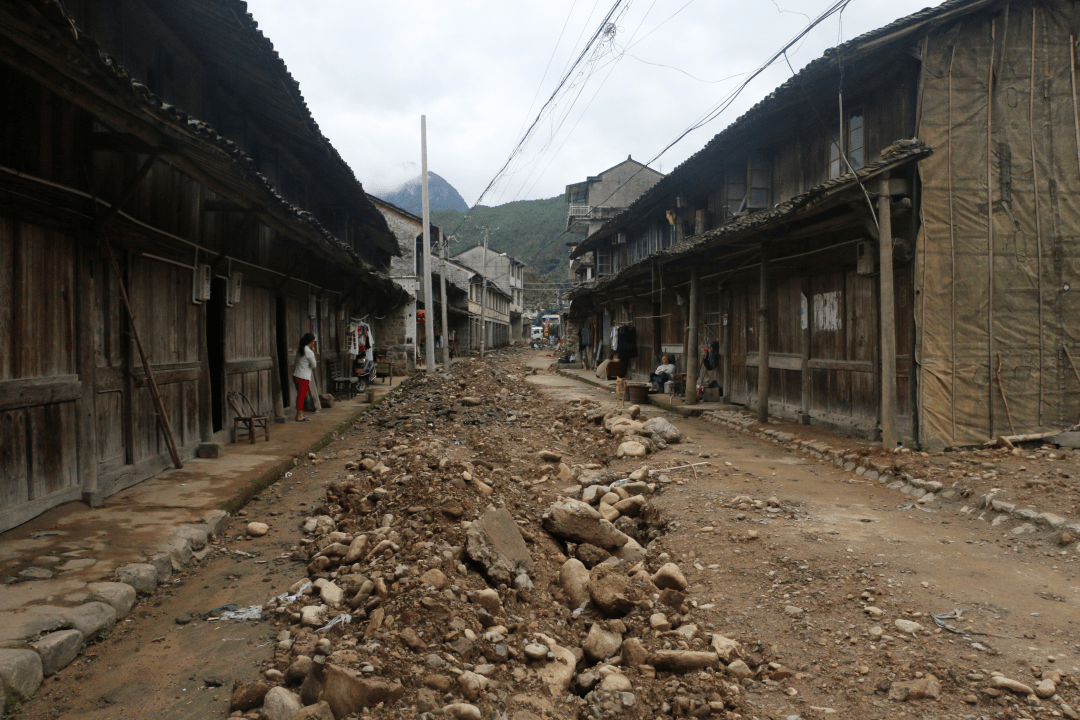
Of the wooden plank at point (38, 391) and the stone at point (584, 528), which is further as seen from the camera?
the stone at point (584, 528)

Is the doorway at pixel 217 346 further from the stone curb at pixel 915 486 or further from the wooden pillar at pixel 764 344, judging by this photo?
the wooden pillar at pixel 764 344

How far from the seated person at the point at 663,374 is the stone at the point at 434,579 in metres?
12.3

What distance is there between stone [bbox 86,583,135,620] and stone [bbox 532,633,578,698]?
8.28 ft

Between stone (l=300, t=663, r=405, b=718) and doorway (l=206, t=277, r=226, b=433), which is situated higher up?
doorway (l=206, t=277, r=226, b=433)

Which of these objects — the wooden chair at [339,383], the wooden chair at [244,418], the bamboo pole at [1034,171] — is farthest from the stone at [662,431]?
the wooden chair at [339,383]

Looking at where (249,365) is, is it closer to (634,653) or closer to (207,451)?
(207,451)

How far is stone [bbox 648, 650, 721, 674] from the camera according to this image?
3.23 meters

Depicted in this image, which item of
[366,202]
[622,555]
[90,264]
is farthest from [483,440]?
[366,202]

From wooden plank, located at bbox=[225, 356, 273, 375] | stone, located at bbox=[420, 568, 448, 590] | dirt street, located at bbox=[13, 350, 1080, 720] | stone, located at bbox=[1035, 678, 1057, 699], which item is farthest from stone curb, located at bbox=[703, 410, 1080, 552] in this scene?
wooden plank, located at bbox=[225, 356, 273, 375]

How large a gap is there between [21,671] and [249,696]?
1.04 m

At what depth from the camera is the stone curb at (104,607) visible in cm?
286

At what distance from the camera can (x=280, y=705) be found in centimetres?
272

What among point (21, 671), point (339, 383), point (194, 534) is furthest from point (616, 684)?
point (339, 383)

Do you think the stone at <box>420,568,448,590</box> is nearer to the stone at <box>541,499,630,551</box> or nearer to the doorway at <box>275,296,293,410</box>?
the stone at <box>541,499,630,551</box>
